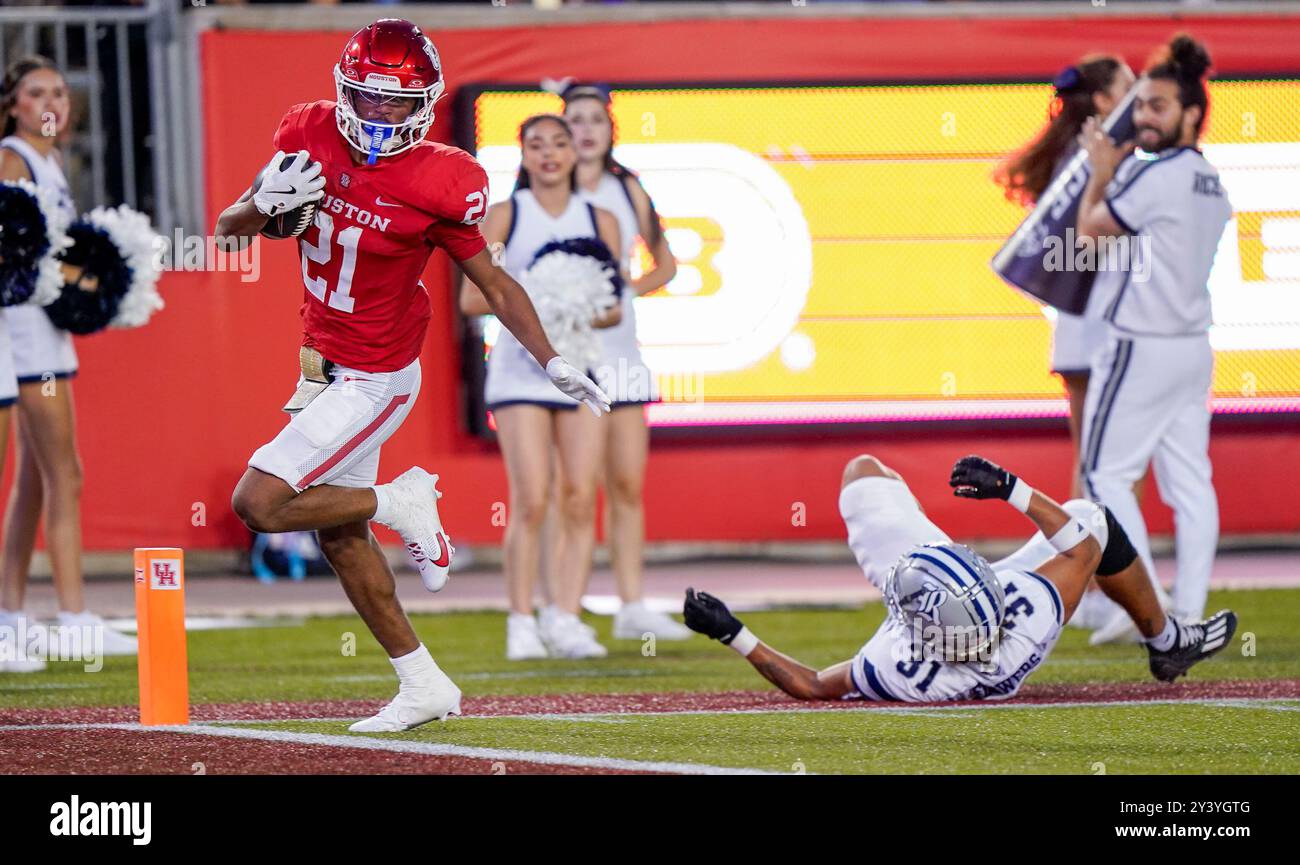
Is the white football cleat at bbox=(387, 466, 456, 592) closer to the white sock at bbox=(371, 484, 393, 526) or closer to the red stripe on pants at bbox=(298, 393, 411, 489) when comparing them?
the white sock at bbox=(371, 484, 393, 526)

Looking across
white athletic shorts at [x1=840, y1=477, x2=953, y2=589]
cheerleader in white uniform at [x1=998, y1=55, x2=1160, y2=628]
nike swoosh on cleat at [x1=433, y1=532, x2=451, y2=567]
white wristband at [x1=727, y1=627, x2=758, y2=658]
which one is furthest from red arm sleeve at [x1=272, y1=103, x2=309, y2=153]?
cheerleader in white uniform at [x1=998, y1=55, x2=1160, y2=628]

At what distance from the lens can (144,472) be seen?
37.6 feet

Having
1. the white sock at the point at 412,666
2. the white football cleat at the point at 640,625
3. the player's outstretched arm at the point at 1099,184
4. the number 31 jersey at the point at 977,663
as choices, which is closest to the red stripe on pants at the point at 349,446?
the white sock at the point at 412,666

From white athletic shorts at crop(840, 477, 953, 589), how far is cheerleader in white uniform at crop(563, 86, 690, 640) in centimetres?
183

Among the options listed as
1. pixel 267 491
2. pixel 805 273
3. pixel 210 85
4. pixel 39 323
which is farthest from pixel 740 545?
pixel 267 491

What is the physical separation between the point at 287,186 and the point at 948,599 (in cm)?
223

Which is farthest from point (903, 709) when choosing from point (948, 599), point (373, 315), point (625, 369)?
point (625, 369)

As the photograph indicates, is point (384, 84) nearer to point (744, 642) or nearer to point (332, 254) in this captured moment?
point (332, 254)

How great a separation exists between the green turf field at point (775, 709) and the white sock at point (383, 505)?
0.63 m

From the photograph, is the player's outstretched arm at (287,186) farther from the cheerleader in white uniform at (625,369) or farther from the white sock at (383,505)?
the cheerleader in white uniform at (625,369)

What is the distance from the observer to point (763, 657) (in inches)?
240
